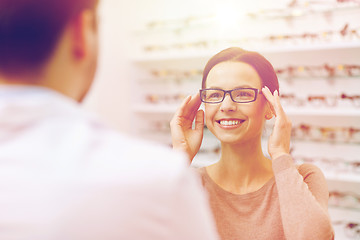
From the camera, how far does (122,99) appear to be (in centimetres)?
318

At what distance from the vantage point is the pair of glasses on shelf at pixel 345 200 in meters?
2.42

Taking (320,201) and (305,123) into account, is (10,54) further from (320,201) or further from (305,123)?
(305,123)

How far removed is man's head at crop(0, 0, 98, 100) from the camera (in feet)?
1.33

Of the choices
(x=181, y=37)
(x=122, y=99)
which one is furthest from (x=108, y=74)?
(x=181, y=37)

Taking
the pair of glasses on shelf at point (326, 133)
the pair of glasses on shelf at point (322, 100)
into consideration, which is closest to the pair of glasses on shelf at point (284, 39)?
the pair of glasses on shelf at point (322, 100)

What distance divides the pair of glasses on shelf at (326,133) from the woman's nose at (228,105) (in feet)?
5.78

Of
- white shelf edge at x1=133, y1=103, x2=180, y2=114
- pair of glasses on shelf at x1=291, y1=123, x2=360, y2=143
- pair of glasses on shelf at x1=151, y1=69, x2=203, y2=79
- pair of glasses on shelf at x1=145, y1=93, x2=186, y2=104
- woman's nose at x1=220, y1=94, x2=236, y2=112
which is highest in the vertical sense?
woman's nose at x1=220, y1=94, x2=236, y2=112

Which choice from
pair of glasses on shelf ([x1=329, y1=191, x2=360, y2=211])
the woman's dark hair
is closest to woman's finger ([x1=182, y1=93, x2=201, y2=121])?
the woman's dark hair

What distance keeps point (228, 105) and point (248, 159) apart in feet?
0.57

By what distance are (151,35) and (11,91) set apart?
2898 mm

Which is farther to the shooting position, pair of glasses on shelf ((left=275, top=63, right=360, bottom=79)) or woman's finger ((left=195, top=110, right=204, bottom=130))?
pair of glasses on shelf ((left=275, top=63, right=360, bottom=79))

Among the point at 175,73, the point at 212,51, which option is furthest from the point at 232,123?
the point at 175,73

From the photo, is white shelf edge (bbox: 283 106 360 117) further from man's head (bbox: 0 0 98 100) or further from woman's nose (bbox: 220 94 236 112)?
man's head (bbox: 0 0 98 100)

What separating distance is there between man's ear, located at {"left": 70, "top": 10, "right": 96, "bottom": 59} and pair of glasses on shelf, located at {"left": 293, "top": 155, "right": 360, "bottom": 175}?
89.8 inches
